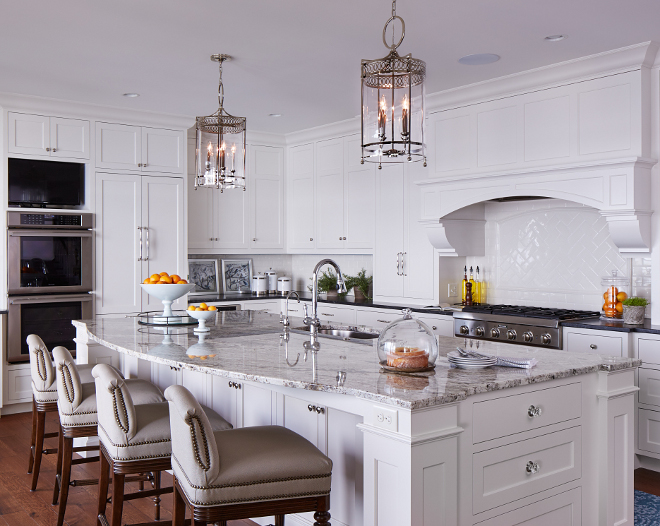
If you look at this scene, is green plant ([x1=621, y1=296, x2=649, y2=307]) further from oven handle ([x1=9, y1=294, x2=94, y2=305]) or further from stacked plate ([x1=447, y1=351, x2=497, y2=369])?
oven handle ([x1=9, y1=294, x2=94, y2=305])

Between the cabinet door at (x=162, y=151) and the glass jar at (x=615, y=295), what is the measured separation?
Result: 4.02 m

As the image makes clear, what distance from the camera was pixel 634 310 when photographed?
3.91 m

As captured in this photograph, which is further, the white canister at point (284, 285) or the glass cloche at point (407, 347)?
the white canister at point (284, 285)

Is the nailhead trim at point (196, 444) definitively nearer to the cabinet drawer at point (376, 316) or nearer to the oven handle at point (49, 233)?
the cabinet drawer at point (376, 316)

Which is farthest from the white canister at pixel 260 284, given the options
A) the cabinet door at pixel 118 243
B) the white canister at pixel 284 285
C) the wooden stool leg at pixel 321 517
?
the wooden stool leg at pixel 321 517

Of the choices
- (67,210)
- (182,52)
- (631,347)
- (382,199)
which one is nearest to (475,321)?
(631,347)

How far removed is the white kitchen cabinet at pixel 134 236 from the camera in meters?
5.62

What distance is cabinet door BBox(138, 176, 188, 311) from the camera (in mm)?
5859

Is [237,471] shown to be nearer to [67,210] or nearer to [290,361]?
[290,361]

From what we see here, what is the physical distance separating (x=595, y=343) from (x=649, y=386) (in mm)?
395

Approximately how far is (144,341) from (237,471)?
4.64 ft

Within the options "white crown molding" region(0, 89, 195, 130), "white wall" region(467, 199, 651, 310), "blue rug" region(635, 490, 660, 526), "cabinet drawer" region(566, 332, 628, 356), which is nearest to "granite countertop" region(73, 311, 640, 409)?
"blue rug" region(635, 490, 660, 526)

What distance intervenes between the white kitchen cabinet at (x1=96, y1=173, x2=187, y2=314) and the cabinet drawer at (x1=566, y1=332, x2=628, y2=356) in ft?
12.0

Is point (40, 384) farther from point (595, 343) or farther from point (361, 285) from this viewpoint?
point (361, 285)
